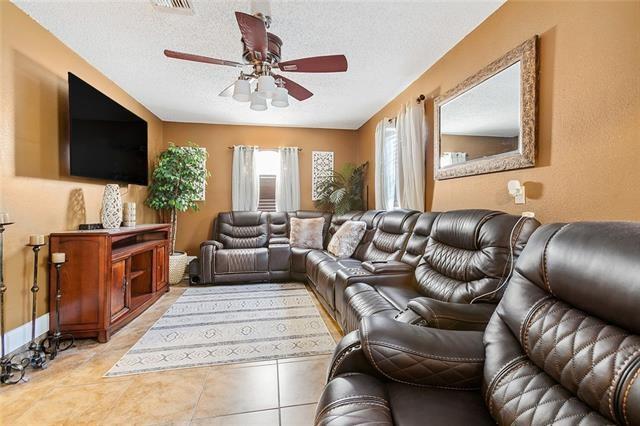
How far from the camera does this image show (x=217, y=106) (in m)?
4.01

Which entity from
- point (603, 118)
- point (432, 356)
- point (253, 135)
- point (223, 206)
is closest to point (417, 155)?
point (603, 118)

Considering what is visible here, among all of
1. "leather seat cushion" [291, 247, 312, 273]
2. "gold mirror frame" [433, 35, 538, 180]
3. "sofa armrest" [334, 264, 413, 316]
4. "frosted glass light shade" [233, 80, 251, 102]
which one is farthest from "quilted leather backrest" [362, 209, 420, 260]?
"frosted glass light shade" [233, 80, 251, 102]

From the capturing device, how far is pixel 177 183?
166 inches

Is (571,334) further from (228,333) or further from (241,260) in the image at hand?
(241,260)

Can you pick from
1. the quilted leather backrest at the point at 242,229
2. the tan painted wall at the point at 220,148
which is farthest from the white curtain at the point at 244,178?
the quilted leather backrest at the point at 242,229

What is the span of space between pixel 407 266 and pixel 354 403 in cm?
165

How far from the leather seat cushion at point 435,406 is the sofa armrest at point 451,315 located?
33 cm

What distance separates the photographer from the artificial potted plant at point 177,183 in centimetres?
416

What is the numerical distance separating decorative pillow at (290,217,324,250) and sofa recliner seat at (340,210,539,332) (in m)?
2.19

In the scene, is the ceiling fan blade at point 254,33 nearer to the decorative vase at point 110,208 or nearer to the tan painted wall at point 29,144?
the tan painted wall at point 29,144

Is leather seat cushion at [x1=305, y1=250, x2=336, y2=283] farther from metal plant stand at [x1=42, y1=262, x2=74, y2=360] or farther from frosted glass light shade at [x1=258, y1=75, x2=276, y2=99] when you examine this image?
metal plant stand at [x1=42, y1=262, x2=74, y2=360]

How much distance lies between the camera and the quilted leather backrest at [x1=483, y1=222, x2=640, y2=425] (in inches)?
26.9

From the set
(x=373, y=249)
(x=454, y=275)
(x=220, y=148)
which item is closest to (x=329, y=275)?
(x=373, y=249)

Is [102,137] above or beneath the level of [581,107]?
above
